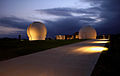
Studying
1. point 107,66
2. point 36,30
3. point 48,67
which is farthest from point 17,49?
point 36,30

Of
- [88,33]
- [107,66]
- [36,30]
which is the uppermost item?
[36,30]

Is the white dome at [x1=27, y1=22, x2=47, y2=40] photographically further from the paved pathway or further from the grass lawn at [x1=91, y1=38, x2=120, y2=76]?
the grass lawn at [x1=91, y1=38, x2=120, y2=76]

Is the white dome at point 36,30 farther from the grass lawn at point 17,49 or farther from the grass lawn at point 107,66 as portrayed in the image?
the grass lawn at point 107,66

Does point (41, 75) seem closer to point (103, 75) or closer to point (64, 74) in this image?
point (64, 74)

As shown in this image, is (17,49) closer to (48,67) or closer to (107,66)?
(48,67)

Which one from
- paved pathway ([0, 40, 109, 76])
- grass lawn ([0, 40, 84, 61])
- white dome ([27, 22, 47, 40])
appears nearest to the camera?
paved pathway ([0, 40, 109, 76])

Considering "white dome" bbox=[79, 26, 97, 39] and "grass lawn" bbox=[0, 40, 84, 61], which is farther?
"white dome" bbox=[79, 26, 97, 39]

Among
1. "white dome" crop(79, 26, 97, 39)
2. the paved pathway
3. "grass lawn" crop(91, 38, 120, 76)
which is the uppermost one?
"white dome" crop(79, 26, 97, 39)

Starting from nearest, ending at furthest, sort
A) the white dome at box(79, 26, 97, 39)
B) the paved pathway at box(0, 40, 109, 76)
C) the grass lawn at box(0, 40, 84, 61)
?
the paved pathway at box(0, 40, 109, 76) → the grass lawn at box(0, 40, 84, 61) → the white dome at box(79, 26, 97, 39)

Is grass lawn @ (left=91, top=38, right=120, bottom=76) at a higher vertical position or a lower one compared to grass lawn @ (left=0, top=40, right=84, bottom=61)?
lower

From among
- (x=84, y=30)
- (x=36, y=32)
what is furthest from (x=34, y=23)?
(x=84, y=30)

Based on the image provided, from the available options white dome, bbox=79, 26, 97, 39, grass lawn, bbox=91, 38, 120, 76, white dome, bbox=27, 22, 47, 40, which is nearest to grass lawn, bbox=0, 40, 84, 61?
grass lawn, bbox=91, 38, 120, 76

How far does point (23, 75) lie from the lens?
3.41 m

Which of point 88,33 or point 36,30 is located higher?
point 36,30
